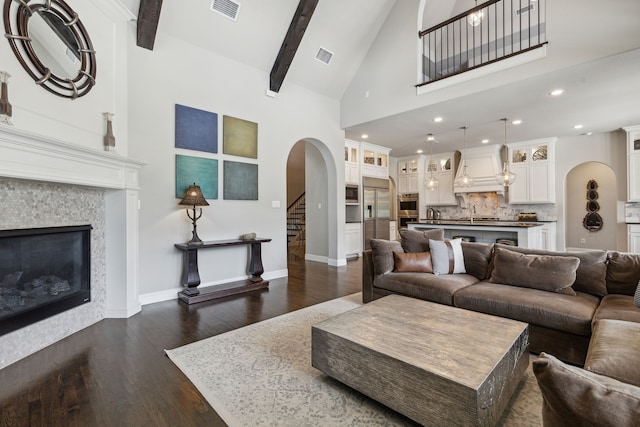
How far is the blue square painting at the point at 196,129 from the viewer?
4.00 metres

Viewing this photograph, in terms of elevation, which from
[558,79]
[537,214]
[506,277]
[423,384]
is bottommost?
[423,384]

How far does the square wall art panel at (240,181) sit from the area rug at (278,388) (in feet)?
7.56

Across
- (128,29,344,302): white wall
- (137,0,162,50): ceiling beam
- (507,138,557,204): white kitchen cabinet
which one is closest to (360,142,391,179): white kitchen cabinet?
(128,29,344,302): white wall

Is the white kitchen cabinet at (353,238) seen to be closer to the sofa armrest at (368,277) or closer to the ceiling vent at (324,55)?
the sofa armrest at (368,277)

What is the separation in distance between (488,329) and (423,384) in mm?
723

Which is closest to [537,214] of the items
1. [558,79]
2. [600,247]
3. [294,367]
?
[600,247]

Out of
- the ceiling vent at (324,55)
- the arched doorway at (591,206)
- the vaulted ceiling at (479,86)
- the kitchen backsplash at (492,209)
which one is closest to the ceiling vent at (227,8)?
the vaulted ceiling at (479,86)

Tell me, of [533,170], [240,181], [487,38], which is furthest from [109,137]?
[533,170]

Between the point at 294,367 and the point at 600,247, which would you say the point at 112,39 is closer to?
the point at 294,367

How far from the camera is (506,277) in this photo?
2.93 meters

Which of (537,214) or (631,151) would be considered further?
(537,214)

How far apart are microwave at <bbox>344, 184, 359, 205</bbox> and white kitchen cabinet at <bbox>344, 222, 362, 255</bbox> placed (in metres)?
0.53

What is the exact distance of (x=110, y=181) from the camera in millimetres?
3074

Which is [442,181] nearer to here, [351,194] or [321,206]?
[351,194]
